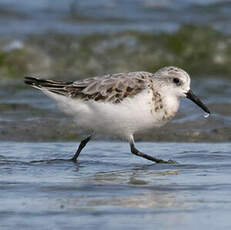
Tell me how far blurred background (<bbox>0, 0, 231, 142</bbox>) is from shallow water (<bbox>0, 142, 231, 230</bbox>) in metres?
2.54

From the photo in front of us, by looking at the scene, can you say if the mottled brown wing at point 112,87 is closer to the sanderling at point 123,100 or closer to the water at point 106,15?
the sanderling at point 123,100

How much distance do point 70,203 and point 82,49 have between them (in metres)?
8.68

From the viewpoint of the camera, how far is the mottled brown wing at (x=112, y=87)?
7.79m

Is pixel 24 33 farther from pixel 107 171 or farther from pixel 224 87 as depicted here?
pixel 107 171

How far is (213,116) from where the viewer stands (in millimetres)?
9984

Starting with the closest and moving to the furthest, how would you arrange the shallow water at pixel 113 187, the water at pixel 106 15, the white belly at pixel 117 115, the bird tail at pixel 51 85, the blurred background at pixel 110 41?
the shallow water at pixel 113 187 → the white belly at pixel 117 115 → the bird tail at pixel 51 85 → the blurred background at pixel 110 41 → the water at pixel 106 15

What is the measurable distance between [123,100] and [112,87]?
0.65ft

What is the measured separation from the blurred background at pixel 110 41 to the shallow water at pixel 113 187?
8.34 ft

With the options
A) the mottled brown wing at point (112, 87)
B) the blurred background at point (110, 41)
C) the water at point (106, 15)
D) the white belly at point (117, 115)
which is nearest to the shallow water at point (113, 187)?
the white belly at point (117, 115)

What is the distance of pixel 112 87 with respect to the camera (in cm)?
785

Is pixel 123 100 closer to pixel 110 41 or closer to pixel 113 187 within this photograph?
pixel 113 187

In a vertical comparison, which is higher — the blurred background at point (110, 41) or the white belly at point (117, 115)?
the white belly at point (117, 115)

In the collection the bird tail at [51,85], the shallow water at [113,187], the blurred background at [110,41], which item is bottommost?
the blurred background at [110,41]

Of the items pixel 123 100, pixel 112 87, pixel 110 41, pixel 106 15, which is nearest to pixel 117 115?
pixel 123 100
